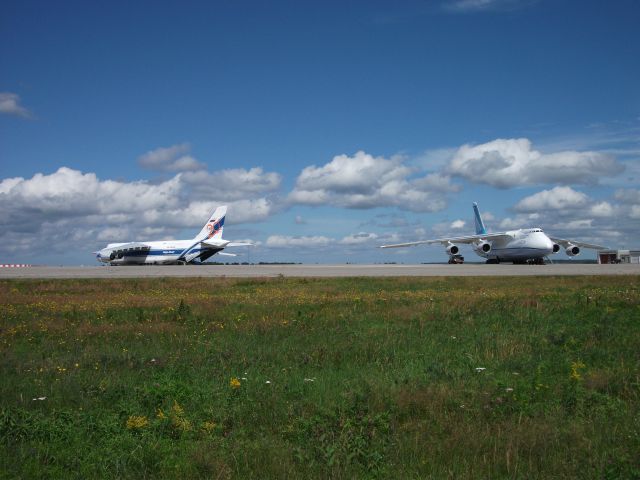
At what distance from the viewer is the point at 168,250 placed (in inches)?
3194

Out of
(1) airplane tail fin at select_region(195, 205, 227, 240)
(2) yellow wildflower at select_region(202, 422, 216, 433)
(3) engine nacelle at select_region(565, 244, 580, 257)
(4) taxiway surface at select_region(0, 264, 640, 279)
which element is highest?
(1) airplane tail fin at select_region(195, 205, 227, 240)

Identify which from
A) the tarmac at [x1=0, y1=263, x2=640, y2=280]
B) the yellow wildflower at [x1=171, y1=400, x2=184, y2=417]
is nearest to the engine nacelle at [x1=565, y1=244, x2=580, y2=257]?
the tarmac at [x1=0, y1=263, x2=640, y2=280]

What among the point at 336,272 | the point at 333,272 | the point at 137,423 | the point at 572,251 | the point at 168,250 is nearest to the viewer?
the point at 137,423

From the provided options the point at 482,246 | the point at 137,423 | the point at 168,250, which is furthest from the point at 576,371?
the point at 168,250

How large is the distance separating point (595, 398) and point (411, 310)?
8.76 metres

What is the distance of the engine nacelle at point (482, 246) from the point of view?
69875mm

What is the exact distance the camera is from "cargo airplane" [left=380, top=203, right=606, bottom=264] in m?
60.8

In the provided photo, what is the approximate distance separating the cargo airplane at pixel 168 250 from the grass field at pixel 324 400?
6902cm

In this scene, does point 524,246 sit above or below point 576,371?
above

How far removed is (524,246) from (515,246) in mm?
1511

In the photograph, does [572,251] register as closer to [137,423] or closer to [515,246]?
[515,246]

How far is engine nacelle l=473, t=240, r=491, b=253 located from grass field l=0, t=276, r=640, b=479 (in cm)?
5813

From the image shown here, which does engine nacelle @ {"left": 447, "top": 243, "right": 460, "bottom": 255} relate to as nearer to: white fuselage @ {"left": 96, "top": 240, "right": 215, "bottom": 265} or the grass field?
white fuselage @ {"left": 96, "top": 240, "right": 215, "bottom": 265}

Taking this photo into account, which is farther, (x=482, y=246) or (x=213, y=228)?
(x=213, y=228)
